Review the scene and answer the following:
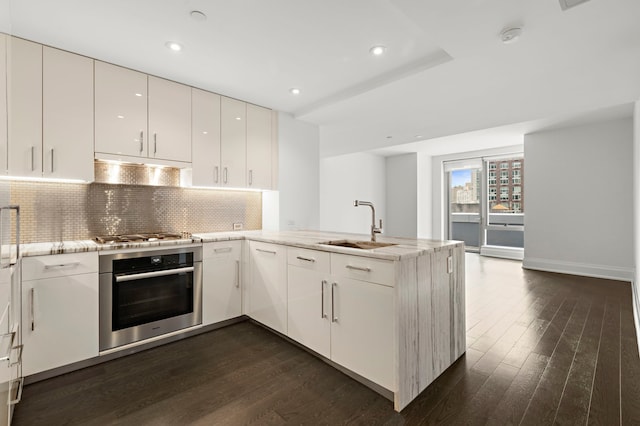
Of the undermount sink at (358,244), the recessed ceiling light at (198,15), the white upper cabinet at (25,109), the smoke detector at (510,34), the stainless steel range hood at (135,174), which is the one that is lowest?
the undermount sink at (358,244)

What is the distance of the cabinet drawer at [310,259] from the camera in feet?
7.00

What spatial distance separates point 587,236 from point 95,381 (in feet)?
23.0

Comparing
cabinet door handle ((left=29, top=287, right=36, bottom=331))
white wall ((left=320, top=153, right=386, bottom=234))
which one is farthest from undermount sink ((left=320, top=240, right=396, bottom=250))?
white wall ((left=320, top=153, right=386, bottom=234))

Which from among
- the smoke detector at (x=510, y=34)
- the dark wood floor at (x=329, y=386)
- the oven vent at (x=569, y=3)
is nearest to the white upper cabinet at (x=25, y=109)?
the dark wood floor at (x=329, y=386)

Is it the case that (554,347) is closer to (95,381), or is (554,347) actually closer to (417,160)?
(95,381)

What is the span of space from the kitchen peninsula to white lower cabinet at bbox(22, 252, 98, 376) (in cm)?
7

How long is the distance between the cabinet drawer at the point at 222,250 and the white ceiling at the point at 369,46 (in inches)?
62.3

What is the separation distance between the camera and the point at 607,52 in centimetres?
218

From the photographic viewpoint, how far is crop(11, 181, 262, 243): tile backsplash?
2.40 metres

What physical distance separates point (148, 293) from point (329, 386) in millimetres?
1647

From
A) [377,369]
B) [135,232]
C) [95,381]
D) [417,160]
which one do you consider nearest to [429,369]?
[377,369]

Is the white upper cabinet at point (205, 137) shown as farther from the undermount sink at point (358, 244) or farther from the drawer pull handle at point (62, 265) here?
the undermount sink at point (358, 244)

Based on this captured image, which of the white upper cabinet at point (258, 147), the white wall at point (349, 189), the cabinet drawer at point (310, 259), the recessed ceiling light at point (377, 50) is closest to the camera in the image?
the cabinet drawer at point (310, 259)

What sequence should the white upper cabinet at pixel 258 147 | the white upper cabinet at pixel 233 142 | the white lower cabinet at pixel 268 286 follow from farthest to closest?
the white upper cabinet at pixel 258 147, the white upper cabinet at pixel 233 142, the white lower cabinet at pixel 268 286
